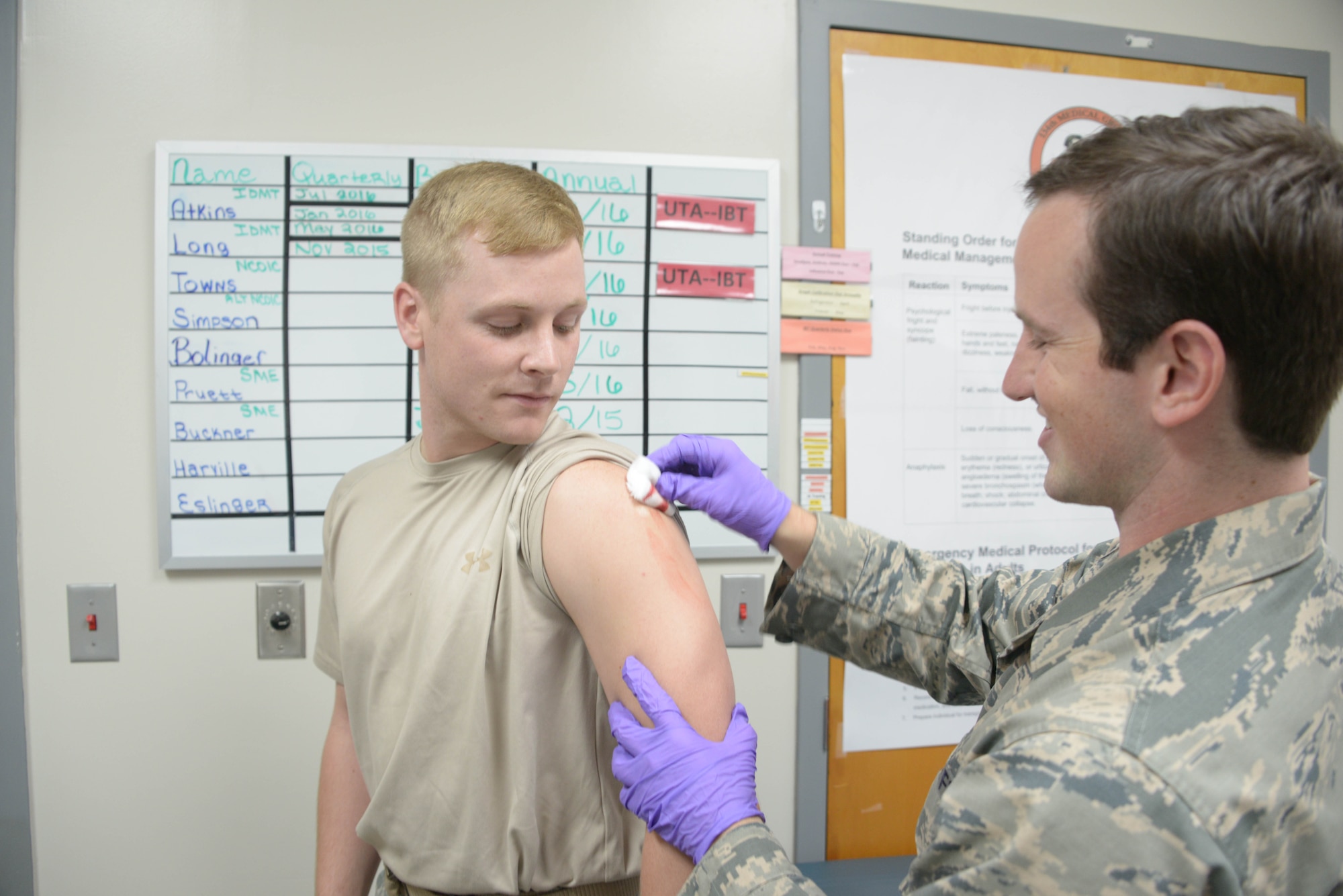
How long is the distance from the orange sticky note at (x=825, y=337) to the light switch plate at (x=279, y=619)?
3.96 ft

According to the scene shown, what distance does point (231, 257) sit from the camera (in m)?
1.49

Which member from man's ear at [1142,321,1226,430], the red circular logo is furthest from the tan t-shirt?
the red circular logo

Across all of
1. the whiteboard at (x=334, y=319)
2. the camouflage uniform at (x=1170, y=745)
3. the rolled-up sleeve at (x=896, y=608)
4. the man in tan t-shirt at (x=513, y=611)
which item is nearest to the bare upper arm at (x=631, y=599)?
the man in tan t-shirt at (x=513, y=611)

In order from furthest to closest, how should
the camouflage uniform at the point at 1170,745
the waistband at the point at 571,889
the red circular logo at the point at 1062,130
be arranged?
the red circular logo at the point at 1062,130 → the waistband at the point at 571,889 → the camouflage uniform at the point at 1170,745

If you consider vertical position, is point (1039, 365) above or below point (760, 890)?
above

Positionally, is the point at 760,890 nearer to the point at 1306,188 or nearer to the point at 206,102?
the point at 1306,188

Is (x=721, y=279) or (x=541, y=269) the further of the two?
(x=721, y=279)

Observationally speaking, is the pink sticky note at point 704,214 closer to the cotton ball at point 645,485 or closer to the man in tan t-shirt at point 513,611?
the man in tan t-shirt at point 513,611

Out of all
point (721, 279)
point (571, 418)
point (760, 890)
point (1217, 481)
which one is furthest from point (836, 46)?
point (760, 890)

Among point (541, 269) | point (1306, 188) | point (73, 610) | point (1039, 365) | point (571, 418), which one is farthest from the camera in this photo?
point (571, 418)

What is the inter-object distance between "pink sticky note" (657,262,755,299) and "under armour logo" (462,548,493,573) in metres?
0.92

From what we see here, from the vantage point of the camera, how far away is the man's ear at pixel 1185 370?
0.59 m

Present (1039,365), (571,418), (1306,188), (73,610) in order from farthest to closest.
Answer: (571,418), (73,610), (1039,365), (1306,188)

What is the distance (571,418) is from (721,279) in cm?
46
